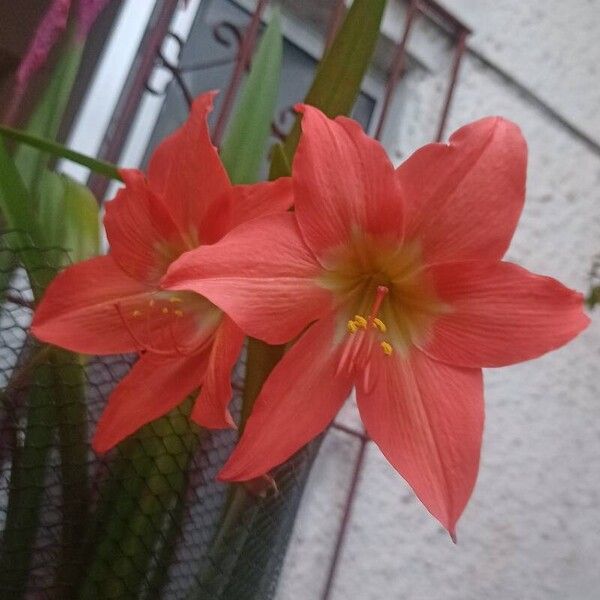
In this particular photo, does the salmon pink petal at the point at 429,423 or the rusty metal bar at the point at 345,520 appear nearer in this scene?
the salmon pink petal at the point at 429,423

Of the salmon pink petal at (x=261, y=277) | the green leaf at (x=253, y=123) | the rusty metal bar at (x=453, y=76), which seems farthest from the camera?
the rusty metal bar at (x=453, y=76)

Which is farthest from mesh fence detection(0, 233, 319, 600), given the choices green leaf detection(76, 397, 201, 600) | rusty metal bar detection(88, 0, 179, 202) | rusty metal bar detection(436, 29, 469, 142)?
rusty metal bar detection(436, 29, 469, 142)

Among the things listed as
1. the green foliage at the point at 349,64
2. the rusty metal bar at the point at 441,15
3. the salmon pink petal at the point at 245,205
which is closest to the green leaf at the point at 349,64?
the green foliage at the point at 349,64

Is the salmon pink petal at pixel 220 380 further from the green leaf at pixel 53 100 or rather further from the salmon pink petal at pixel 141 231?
the green leaf at pixel 53 100

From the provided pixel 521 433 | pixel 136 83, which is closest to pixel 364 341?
pixel 136 83

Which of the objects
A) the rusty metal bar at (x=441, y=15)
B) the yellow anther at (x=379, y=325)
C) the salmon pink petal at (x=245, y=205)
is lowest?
the yellow anther at (x=379, y=325)

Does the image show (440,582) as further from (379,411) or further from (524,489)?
(379,411)

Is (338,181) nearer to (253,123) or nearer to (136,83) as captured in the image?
(253,123)

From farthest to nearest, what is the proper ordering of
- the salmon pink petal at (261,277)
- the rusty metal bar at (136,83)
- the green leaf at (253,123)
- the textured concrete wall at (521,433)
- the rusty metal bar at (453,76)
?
the rusty metal bar at (453,76)
the textured concrete wall at (521,433)
the rusty metal bar at (136,83)
the green leaf at (253,123)
the salmon pink petal at (261,277)
